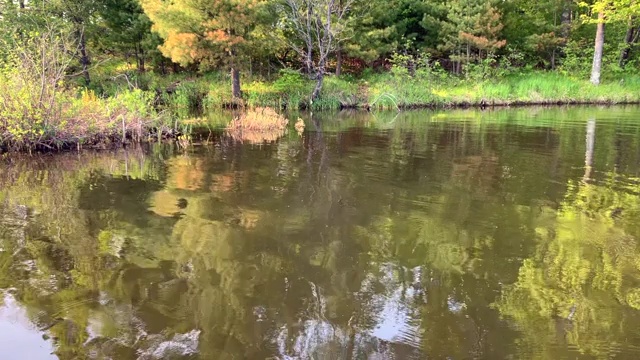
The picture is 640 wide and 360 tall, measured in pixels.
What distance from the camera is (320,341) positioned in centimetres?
374

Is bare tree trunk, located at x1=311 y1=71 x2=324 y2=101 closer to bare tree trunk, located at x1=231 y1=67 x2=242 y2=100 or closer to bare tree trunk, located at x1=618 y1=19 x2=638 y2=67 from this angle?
bare tree trunk, located at x1=231 y1=67 x2=242 y2=100

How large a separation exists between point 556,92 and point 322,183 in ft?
71.6

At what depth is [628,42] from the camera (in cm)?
2966

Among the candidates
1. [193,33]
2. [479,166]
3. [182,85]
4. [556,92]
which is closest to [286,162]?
[479,166]

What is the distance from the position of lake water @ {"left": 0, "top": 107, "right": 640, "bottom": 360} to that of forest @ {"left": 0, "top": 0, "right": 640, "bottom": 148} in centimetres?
1203

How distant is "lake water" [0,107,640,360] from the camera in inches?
147

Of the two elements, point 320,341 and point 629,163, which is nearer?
point 320,341

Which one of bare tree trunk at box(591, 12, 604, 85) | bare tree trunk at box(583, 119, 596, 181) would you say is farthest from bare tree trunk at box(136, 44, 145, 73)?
bare tree trunk at box(591, 12, 604, 85)

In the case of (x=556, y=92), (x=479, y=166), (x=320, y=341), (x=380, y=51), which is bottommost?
(x=320, y=341)

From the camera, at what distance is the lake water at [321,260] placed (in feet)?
12.3

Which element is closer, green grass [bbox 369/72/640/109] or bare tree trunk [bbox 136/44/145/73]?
green grass [bbox 369/72/640/109]

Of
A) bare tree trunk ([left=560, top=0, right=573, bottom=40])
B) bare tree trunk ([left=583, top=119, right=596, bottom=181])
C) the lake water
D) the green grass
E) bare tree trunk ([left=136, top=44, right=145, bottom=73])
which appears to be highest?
bare tree trunk ([left=560, top=0, right=573, bottom=40])

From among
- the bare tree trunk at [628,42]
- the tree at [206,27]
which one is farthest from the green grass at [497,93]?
the tree at [206,27]

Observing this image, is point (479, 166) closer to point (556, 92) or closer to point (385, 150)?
point (385, 150)
